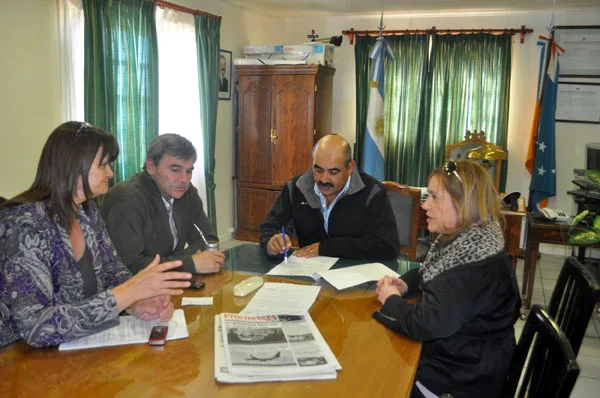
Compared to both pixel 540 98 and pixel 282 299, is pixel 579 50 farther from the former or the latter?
pixel 282 299

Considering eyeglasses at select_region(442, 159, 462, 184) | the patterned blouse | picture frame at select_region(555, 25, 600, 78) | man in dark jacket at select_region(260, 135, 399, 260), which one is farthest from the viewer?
picture frame at select_region(555, 25, 600, 78)

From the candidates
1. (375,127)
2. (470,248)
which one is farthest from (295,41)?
(470,248)

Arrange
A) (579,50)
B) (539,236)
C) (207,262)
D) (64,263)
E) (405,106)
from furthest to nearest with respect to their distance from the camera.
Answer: (405,106) → (579,50) → (539,236) → (207,262) → (64,263)

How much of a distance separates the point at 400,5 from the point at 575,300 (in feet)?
13.2

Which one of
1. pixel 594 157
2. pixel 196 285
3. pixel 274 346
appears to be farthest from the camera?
pixel 594 157

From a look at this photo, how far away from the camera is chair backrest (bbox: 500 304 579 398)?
110 centimetres

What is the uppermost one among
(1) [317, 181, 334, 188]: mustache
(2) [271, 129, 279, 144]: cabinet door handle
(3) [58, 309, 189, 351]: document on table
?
(2) [271, 129, 279, 144]: cabinet door handle

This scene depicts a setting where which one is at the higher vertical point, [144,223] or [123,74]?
[123,74]

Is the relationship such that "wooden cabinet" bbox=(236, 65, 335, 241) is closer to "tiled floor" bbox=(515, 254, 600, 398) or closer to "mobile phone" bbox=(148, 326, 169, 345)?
"tiled floor" bbox=(515, 254, 600, 398)

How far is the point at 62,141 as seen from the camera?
1.55 m

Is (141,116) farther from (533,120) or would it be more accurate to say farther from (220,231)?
(533,120)

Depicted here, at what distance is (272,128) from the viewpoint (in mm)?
5270

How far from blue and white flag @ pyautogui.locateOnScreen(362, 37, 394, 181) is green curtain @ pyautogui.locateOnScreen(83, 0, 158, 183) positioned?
88.9 inches

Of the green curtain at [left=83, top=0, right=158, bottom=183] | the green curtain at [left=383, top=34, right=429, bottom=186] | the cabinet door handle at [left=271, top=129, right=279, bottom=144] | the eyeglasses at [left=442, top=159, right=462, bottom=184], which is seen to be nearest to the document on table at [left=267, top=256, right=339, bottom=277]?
the eyeglasses at [left=442, top=159, right=462, bottom=184]
